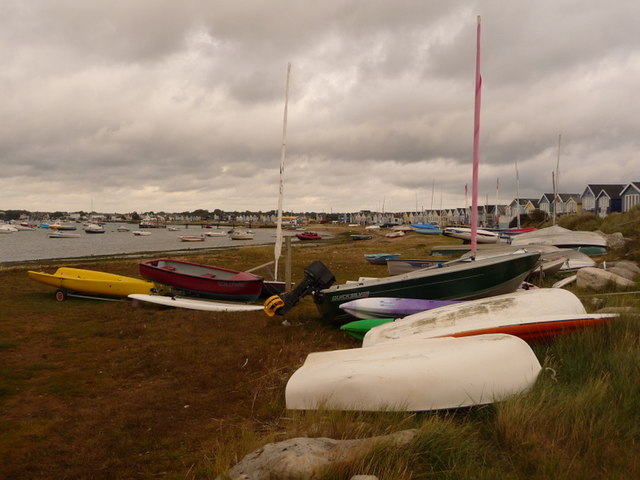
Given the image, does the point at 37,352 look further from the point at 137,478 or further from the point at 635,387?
the point at 635,387

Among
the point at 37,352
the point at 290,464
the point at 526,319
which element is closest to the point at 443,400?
the point at 290,464

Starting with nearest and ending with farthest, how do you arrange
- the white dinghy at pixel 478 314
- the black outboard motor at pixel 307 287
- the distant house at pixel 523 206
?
the white dinghy at pixel 478 314
the black outboard motor at pixel 307 287
the distant house at pixel 523 206

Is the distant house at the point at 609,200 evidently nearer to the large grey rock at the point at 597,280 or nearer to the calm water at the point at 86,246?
the calm water at the point at 86,246

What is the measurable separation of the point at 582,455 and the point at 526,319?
10.5ft

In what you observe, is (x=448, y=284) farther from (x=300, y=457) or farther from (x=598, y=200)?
(x=598, y=200)

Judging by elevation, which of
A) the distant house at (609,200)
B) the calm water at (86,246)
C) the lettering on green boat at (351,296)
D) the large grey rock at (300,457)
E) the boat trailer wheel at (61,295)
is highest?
the distant house at (609,200)

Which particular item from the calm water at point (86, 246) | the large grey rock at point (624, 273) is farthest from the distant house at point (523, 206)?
the large grey rock at point (624, 273)

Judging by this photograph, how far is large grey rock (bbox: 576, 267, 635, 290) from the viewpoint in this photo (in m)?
11.6

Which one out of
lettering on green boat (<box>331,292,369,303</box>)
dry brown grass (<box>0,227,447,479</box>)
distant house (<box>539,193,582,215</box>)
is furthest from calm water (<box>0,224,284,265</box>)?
distant house (<box>539,193,582,215</box>)

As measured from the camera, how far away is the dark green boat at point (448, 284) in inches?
407

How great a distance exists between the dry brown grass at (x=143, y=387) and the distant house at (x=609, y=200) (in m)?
59.3

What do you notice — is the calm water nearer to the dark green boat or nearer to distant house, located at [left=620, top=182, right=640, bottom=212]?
the dark green boat

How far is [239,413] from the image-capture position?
5.98 meters

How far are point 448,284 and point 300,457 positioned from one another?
7.70 m
